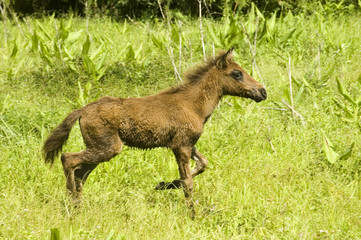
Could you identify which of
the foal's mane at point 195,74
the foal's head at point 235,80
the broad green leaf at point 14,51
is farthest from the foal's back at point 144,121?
the broad green leaf at point 14,51

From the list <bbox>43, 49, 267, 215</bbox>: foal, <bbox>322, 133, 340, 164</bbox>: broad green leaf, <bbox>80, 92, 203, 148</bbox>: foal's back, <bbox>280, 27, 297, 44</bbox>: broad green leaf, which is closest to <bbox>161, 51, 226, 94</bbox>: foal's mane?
<bbox>43, 49, 267, 215</bbox>: foal

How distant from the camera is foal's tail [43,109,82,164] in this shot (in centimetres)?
511

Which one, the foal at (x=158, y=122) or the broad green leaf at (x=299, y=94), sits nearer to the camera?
the foal at (x=158, y=122)

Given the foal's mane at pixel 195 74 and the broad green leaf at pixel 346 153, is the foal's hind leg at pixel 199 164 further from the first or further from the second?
the broad green leaf at pixel 346 153

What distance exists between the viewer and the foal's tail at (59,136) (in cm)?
511

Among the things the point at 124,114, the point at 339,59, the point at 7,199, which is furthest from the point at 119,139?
the point at 339,59

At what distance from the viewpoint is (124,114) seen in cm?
510

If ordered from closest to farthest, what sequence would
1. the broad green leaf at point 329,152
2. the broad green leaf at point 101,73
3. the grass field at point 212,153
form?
1. the grass field at point 212,153
2. the broad green leaf at point 329,152
3. the broad green leaf at point 101,73

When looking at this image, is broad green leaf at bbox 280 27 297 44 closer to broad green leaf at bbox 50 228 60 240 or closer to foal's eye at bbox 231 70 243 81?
foal's eye at bbox 231 70 243 81

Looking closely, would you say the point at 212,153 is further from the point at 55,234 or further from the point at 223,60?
the point at 55,234

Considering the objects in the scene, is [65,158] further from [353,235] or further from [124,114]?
[353,235]

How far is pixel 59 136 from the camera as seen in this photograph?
5.18 metres

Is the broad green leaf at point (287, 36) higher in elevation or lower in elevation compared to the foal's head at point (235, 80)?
lower

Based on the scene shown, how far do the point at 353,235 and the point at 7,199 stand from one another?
9.37 ft
